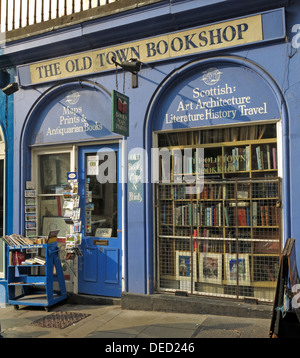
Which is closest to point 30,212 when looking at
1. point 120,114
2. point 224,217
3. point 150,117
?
point 120,114

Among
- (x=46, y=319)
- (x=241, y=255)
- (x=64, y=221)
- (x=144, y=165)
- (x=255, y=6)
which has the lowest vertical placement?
(x=46, y=319)

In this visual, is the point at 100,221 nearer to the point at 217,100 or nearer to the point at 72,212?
the point at 72,212

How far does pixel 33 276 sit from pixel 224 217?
346 centimetres

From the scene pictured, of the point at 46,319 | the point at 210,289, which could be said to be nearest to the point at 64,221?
the point at 46,319

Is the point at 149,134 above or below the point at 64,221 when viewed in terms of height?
above

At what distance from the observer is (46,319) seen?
587cm

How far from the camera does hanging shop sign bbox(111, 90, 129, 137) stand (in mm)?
5762

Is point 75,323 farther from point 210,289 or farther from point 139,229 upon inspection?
point 210,289

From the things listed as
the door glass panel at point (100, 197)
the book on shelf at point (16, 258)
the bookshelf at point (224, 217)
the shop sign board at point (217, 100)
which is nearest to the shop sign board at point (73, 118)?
the door glass panel at point (100, 197)

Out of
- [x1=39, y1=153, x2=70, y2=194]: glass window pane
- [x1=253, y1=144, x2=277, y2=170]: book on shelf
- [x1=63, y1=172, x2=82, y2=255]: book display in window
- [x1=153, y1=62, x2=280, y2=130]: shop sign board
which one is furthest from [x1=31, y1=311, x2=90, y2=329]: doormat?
→ [x1=253, y1=144, x2=277, y2=170]: book on shelf

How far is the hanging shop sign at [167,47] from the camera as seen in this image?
215 inches

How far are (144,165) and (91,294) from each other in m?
2.56

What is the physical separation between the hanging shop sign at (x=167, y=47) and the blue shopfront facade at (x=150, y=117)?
0.02m

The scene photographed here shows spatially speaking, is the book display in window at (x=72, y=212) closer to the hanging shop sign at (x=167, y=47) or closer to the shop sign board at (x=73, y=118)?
the shop sign board at (x=73, y=118)
